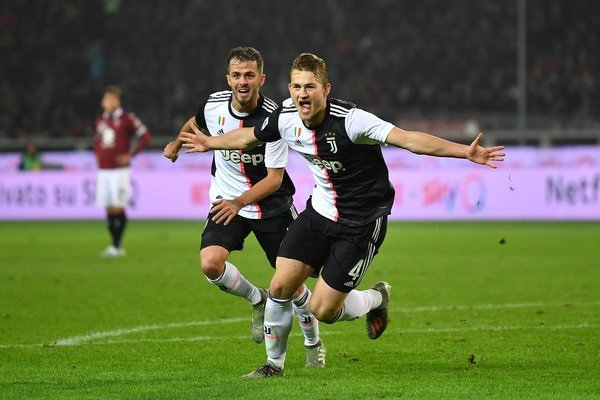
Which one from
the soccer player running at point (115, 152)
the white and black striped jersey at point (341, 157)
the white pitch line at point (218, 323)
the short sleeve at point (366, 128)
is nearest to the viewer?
the short sleeve at point (366, 128)

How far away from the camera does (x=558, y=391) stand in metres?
6.01

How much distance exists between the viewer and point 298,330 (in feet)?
29.5

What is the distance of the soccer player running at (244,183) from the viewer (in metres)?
7.53

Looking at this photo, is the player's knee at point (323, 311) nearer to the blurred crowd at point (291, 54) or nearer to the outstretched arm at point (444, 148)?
the outstretched arm at point (444, 148)

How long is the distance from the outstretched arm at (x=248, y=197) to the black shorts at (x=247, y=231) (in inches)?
13.9

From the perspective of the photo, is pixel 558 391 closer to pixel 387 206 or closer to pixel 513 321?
pixel 387 206

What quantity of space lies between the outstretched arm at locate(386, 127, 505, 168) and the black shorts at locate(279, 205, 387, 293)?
701 millimetres

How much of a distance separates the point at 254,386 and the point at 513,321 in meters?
3.56

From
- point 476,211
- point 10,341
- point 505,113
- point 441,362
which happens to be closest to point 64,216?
point 476,211

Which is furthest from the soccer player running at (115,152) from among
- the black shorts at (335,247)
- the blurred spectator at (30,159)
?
the black shorts at (335,247)

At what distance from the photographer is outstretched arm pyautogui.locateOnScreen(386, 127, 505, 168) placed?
19.7 feet

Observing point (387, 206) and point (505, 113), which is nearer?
point (387, 206)

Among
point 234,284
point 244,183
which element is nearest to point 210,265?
point 234,284

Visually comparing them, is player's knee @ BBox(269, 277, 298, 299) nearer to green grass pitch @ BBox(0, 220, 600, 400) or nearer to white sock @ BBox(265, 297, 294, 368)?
white sock @ BBox(265, 297, 294, 368)
